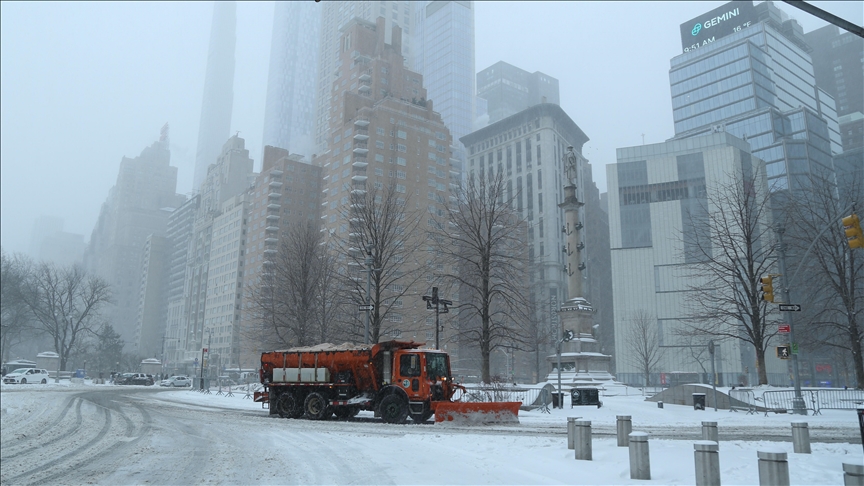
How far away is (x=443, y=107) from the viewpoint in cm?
19300

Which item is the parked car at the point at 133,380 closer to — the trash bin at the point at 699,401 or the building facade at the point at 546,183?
the trash bin at the point at 699,401

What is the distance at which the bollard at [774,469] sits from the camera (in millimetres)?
6680

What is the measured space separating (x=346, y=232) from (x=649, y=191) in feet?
166

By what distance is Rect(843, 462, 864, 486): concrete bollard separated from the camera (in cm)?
635

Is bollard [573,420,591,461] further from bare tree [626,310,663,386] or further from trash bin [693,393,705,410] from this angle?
bare tree [626,310,663,386]

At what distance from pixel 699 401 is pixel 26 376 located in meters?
56.6

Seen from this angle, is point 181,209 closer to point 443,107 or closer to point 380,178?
point 443,107

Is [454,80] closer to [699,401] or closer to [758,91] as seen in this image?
[758,91]

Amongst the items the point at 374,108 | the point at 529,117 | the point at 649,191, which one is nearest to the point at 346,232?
the point at 374,108

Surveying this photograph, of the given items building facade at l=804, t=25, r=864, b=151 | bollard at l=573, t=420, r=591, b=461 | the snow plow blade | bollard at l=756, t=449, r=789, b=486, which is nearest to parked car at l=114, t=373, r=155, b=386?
the snow plow blade

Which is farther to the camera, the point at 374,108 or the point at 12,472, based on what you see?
the point at 374,108

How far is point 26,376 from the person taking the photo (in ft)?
171

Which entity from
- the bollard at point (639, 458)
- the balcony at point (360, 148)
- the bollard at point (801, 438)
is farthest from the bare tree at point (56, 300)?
the bollard at point (801, 438)

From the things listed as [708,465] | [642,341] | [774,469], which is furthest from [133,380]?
[774,469]
